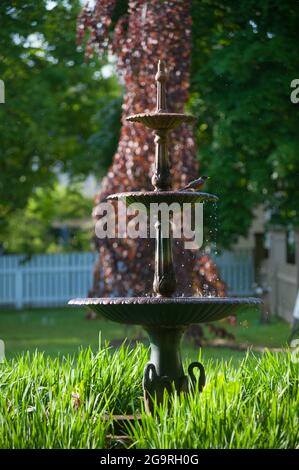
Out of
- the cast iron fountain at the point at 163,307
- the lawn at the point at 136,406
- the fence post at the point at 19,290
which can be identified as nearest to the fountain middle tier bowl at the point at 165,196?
the cast iron fountain at the point at 163,307

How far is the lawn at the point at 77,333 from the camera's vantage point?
15.3 m

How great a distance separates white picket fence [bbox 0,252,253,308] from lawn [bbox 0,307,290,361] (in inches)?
106

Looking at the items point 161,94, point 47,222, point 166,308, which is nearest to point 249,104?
point 161,94

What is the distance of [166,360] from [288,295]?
43.3ft

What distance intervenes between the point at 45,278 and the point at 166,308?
2058 centimetres

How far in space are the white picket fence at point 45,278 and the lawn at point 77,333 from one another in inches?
106

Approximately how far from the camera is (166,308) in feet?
23.0

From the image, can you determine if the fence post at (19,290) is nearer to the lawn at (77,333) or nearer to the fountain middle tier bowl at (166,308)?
the lawn at (77,333)

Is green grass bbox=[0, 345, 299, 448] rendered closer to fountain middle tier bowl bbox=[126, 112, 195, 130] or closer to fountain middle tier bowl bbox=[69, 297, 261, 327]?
fountain middle tier bowl bbox=[69, 297, 261, 327]

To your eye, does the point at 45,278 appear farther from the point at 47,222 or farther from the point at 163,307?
the point at 163,307

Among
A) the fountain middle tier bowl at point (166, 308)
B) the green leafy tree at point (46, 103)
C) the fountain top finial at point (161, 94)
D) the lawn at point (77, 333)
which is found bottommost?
the lawn at point (77, 333)

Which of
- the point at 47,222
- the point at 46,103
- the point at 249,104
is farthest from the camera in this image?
the point at 47,222
